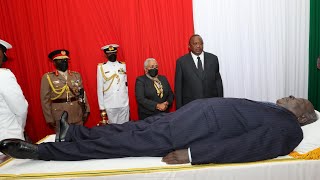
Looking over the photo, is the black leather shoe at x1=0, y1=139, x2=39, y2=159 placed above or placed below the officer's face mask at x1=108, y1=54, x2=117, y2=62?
below

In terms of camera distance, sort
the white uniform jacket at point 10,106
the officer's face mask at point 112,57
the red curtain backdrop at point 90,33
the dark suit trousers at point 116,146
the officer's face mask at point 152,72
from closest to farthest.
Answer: the dark suit trousers at point 116,146, the white uniform jacket at point 10,106, the officer's face mask at point 152,72, the officer's face mask at point 112,57, the red curtain backdrop at point 90,33

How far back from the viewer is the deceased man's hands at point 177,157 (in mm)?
1865

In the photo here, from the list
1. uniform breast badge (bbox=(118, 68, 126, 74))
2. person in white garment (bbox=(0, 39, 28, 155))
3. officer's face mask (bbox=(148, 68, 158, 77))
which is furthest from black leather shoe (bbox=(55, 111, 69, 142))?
uniform breast badge (bbox=(118, 68, 126, 74))

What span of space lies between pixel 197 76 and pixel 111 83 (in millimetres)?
1216

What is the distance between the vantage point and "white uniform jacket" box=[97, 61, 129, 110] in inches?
144

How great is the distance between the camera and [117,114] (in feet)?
12.5

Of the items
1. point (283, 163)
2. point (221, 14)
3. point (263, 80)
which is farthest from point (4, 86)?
point (263, 80)

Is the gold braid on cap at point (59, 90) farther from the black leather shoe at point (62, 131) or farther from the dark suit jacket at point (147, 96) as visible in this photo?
the black leather shoe at point (62, 131)

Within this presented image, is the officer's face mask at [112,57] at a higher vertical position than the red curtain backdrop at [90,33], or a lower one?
lower

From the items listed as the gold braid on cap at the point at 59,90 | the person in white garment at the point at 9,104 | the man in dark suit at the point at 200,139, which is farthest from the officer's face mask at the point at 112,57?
the man in dark suit at the point at 200,139

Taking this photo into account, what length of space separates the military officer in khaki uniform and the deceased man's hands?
74.8 inches

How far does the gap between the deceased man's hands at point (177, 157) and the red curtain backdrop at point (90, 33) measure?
232 cm

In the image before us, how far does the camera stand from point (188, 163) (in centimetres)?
188

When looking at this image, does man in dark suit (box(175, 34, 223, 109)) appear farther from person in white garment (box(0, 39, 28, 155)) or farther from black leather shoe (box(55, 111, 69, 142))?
person in white garment (box(0, 39, 28, 155))
